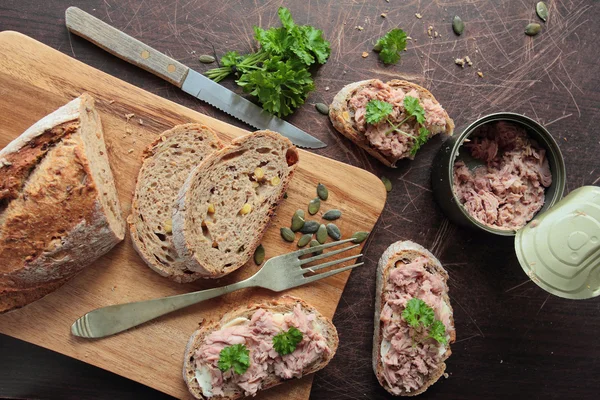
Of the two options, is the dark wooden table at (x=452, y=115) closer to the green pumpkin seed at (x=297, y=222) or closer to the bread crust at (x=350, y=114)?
the bread crust at (x=350, y=114)

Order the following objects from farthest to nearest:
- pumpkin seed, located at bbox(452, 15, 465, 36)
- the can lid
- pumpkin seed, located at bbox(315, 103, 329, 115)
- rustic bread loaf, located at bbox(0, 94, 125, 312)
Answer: pumpkin seed, located at bbox(452, 15, 465, 36) < pumpkin seed, located at bbox(315, 103, 329, 115) < the can lid < rustic bread loaf, located at bbox(0, 94, 125, 312)

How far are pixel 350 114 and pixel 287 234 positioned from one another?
0.99 metres

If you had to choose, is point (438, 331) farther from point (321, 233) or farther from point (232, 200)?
point (232, 200)

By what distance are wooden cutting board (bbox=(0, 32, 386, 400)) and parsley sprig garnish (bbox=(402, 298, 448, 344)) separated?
0.68m

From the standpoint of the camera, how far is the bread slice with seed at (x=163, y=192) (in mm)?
3229

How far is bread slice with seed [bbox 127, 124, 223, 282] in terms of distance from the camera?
10.6 ft

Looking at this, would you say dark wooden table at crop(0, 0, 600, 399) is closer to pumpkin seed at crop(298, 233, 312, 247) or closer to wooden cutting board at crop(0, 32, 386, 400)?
wooden cutting board at crop(0, 32, 386, 400)

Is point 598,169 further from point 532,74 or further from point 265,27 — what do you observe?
point 265,27

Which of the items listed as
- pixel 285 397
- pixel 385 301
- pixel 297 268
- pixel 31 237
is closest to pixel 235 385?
pixel 285 397

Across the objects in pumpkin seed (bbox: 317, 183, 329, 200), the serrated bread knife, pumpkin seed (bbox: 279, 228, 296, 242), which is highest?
the serrated bread knife

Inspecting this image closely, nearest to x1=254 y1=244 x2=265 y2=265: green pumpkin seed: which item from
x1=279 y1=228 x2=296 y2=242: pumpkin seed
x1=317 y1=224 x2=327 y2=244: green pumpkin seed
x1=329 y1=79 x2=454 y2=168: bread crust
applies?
x1=279 y1=228 x2=296 y2=242: pumpkin seed

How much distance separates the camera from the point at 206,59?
3639 millimetres

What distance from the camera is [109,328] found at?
127 inches

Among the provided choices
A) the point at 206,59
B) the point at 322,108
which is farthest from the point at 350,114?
the point at 206,59
